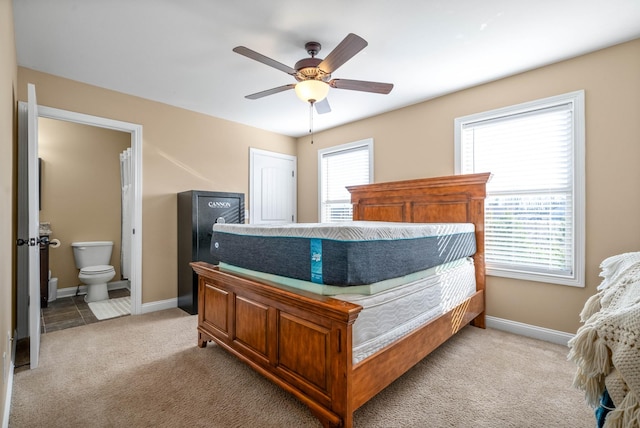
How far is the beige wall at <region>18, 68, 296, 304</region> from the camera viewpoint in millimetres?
3080

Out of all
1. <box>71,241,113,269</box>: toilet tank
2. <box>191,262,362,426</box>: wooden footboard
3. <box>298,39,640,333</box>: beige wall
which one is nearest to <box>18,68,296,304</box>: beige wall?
<box>71,241,113,269</box>: toilet tank

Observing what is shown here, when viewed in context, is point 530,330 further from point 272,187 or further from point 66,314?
point 66,314

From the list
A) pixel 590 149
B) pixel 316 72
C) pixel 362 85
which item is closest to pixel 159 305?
pixel 316 72

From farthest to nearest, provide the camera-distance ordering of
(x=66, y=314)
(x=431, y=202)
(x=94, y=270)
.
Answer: (x=94, y=270)
(x=66, y=314)
(x=431, y=202)

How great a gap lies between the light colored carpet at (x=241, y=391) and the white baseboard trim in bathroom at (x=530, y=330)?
0.10 m

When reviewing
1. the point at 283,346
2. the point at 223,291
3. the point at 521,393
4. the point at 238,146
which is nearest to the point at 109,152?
the point at 238,146

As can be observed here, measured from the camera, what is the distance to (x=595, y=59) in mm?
2461

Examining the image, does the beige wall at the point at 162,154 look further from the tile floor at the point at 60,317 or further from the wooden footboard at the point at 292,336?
the wooden footboard at the point at 292,336

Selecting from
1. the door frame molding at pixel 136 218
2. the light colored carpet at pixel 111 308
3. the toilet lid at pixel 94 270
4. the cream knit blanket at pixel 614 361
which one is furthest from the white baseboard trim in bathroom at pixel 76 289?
the cream knit blanket at pixel 614 361

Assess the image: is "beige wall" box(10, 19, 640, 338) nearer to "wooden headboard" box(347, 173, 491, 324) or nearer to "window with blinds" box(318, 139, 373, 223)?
"window with blinds" box(318, 139, 373, 223)

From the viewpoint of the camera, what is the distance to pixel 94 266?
4180mm

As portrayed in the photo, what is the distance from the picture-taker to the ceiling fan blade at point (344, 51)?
173 centimetres

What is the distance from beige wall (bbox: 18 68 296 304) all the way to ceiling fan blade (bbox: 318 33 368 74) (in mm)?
1900

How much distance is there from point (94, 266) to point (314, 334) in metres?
4.09
